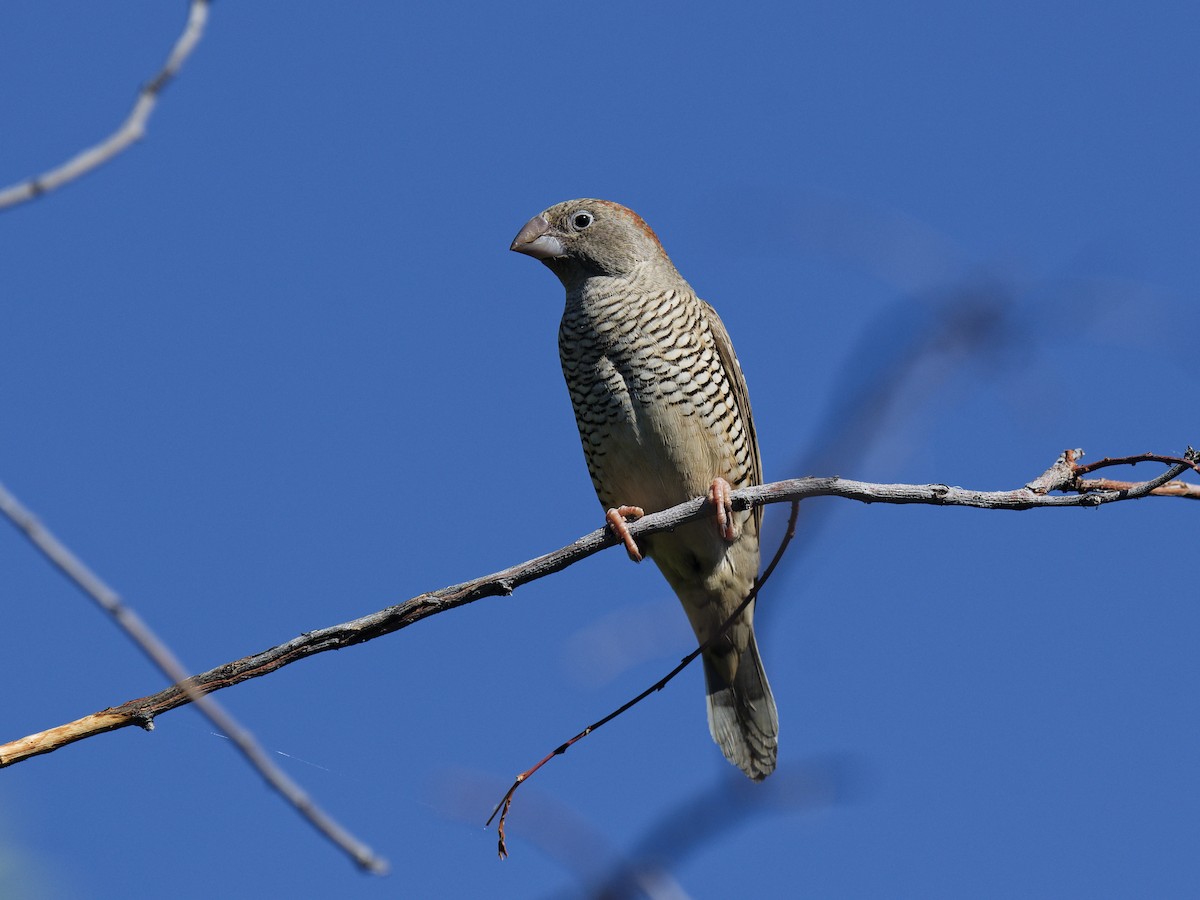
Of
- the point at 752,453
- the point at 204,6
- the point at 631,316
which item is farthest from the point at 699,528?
the point at 204,6

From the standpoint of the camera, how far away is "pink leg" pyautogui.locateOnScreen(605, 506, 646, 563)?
16.1 feet

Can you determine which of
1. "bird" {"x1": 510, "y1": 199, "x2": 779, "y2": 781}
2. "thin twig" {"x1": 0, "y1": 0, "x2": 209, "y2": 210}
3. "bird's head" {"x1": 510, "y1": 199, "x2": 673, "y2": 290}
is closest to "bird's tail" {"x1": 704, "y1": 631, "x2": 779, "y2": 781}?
"bird" {"x1": 510, "y1": 199, "x2": 779, "y2": 781}

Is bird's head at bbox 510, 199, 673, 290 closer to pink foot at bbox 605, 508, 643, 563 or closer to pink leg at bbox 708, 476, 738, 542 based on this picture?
pink foot at bbox 605, 508, 643, 563

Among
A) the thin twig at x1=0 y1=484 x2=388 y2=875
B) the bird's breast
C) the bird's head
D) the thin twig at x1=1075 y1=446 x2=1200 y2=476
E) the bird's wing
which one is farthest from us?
A: the bird's head

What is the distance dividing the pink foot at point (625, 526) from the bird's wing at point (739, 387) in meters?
0.80

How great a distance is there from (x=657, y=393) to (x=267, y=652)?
267 cm

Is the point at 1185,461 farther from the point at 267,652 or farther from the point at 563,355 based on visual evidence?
the point at 563,355

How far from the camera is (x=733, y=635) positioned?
257 inches

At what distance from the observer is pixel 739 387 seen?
6504 mm

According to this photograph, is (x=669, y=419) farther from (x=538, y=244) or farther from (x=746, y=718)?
(x=746, y=718)

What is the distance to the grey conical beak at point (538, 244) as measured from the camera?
22.3ft

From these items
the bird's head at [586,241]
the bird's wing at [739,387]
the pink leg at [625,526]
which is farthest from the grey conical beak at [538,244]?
the pink leg at [625,526]

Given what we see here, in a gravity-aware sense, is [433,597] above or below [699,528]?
below

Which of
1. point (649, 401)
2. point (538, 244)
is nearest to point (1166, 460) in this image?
point (649, 401)
